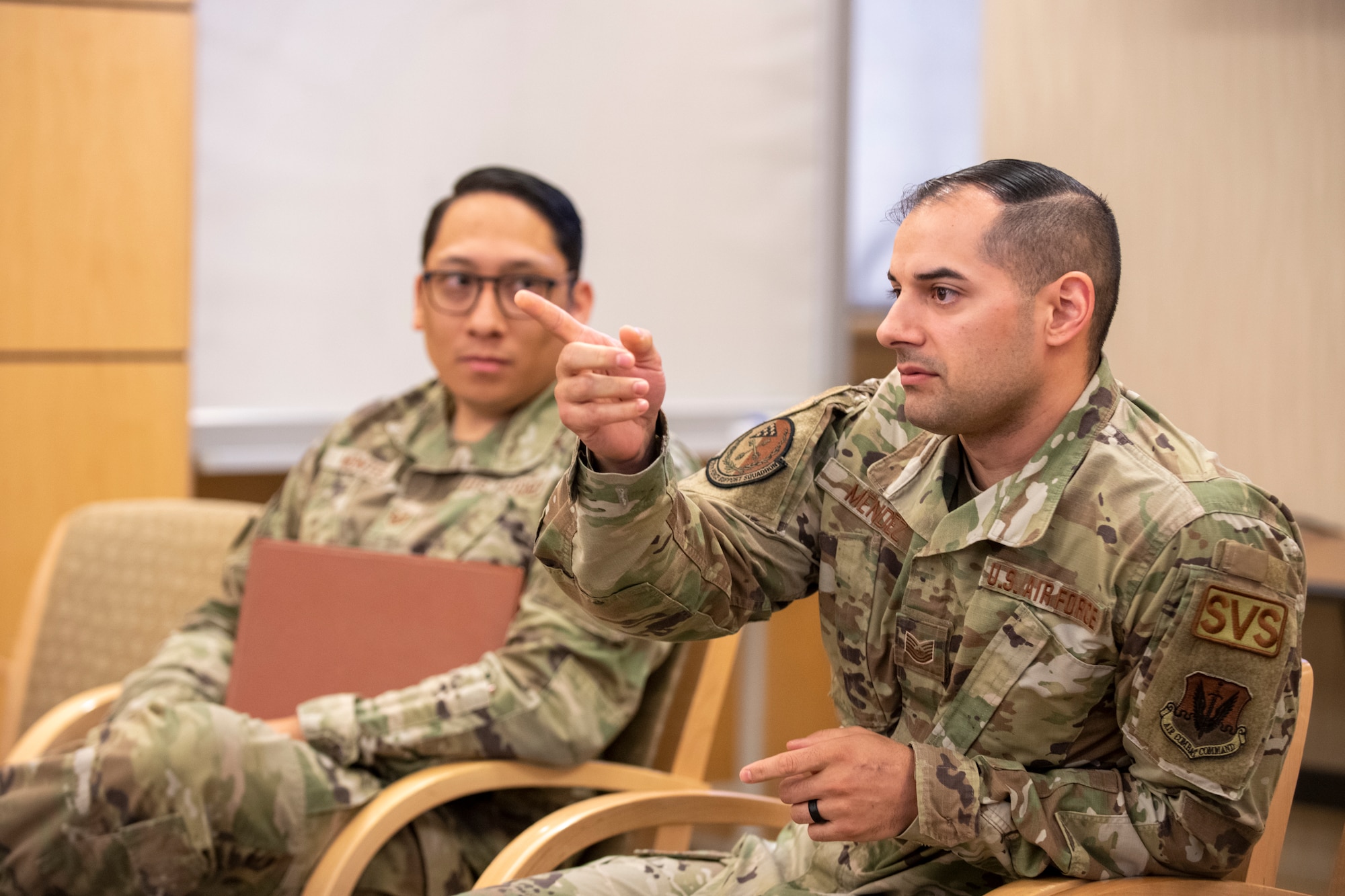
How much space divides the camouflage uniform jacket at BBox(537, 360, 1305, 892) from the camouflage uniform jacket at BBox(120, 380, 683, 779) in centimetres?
45

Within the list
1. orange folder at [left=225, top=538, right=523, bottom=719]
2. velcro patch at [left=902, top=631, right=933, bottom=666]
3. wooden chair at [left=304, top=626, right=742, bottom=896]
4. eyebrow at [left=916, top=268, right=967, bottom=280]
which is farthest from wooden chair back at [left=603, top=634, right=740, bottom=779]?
eyebrow at [left=916, top=268, right=967, bottom=280]

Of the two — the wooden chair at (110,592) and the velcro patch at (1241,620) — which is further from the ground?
the velcro patch at (1241,620)

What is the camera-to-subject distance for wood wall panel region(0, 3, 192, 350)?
9.11ft

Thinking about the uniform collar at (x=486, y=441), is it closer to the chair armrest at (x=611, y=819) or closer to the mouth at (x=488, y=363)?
the mouth at (x=488, y=363)

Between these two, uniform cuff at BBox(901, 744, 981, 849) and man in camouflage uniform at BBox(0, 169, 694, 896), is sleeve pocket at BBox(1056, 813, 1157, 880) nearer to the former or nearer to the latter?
uniform cuff at BBox(901, 744, 981, 849)

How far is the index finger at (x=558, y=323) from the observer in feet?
3.81

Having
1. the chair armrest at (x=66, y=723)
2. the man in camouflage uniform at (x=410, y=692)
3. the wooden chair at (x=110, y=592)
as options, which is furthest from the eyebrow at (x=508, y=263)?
the chair armrest at (x=66, y=723)

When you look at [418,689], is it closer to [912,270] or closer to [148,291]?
[912,270]

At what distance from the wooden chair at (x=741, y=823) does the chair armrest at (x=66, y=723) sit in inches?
32.4

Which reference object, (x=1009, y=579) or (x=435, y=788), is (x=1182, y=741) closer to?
(x=1009, y=579)

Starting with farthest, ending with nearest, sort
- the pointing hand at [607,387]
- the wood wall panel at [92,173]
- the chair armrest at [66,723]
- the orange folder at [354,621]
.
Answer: the wood wall panel at [92,173]
the chair armrest at [66,723]
the orange folder at [354,621]
the pointing hand at [607,387]

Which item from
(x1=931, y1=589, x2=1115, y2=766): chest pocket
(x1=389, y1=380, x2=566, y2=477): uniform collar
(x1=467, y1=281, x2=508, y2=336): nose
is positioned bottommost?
(x1=931, y1=589, x2=1115, y2=766): chest pocket

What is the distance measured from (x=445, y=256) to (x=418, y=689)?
0.69 m

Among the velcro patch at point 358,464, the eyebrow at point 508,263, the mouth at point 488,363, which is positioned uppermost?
the eyebrow at point 508,263
